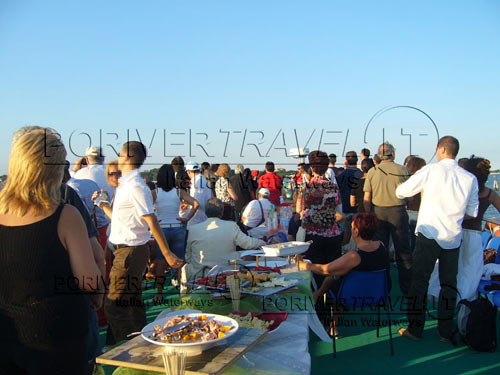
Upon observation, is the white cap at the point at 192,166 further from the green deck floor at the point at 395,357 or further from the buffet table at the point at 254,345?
the buffet table at the point at 254,345

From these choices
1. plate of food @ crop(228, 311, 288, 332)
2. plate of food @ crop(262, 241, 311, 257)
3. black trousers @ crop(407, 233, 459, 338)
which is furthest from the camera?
black trousers @ crop(407, 233, 459, 338)

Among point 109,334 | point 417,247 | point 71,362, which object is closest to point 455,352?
point 417,247

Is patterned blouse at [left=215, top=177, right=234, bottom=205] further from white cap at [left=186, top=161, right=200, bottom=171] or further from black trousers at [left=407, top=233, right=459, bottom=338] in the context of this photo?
black trousers at [left=407, top=233, right=459, bottom=338]

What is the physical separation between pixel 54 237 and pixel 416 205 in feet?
16.2

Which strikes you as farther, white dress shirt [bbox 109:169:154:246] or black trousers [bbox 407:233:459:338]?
black trousers [bbox 407:233:459:338]

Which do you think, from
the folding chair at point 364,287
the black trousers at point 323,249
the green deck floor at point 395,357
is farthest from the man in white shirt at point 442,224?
the black trousers at point 323,249

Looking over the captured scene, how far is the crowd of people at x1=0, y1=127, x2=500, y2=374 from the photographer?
4.86 ft

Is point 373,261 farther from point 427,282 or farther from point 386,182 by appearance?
point 386,182

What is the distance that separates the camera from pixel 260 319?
6.55 feet

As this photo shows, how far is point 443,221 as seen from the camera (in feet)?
11.7

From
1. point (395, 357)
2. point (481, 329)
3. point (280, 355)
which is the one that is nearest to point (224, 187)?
point (395, 357)

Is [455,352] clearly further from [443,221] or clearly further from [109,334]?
[109,334]

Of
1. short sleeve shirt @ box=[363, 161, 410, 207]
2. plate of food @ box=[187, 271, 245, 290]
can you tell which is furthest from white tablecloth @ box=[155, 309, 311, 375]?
short sleeve shirt @ box=[363, 161, 410, 207]

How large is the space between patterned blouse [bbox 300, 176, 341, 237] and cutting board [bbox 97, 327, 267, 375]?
246 centimetres
